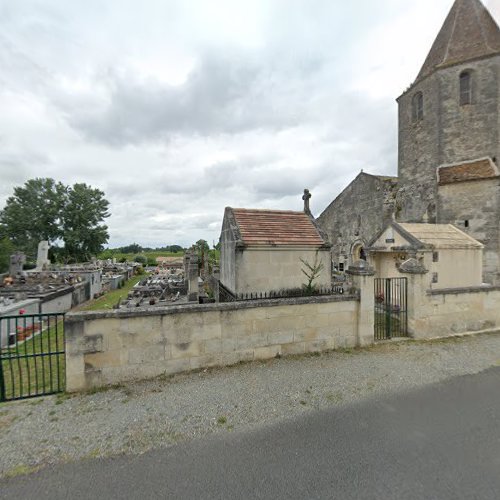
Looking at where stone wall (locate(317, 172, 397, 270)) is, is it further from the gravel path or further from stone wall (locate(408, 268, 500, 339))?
the gravel path

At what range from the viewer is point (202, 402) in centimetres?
406

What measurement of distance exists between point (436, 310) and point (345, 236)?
48.8ft

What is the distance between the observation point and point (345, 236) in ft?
69.4

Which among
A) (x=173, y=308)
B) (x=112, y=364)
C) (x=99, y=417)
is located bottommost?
(x=99, y=417)

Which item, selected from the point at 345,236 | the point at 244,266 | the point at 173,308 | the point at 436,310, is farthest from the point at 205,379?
the point at 345,236

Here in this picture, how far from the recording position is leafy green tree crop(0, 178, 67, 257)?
3731 cm

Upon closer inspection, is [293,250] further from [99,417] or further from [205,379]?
[99,417]

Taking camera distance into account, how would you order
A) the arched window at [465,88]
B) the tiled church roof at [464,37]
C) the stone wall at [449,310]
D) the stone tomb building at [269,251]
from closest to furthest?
1. the stone wall at [449,310]
2. the stone tomb building at [269,251]
3. the arched window at [465,88]
4. the tiled church roof at [464,37]

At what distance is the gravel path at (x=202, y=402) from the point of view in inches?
126

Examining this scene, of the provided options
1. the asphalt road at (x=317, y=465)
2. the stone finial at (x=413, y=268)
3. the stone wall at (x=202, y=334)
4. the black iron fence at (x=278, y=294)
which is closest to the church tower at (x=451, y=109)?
the black iron fence at (x=278, y=294)

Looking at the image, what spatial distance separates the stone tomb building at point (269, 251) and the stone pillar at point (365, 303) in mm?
3086

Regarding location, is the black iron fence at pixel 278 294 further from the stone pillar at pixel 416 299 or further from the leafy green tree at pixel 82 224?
the leafy green tree at pixel 82 224

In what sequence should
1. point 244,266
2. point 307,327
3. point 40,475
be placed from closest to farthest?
1. point 40,475
2. point 307,327
3. point 244,266

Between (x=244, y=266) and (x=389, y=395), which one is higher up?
(x=244, y=266)
